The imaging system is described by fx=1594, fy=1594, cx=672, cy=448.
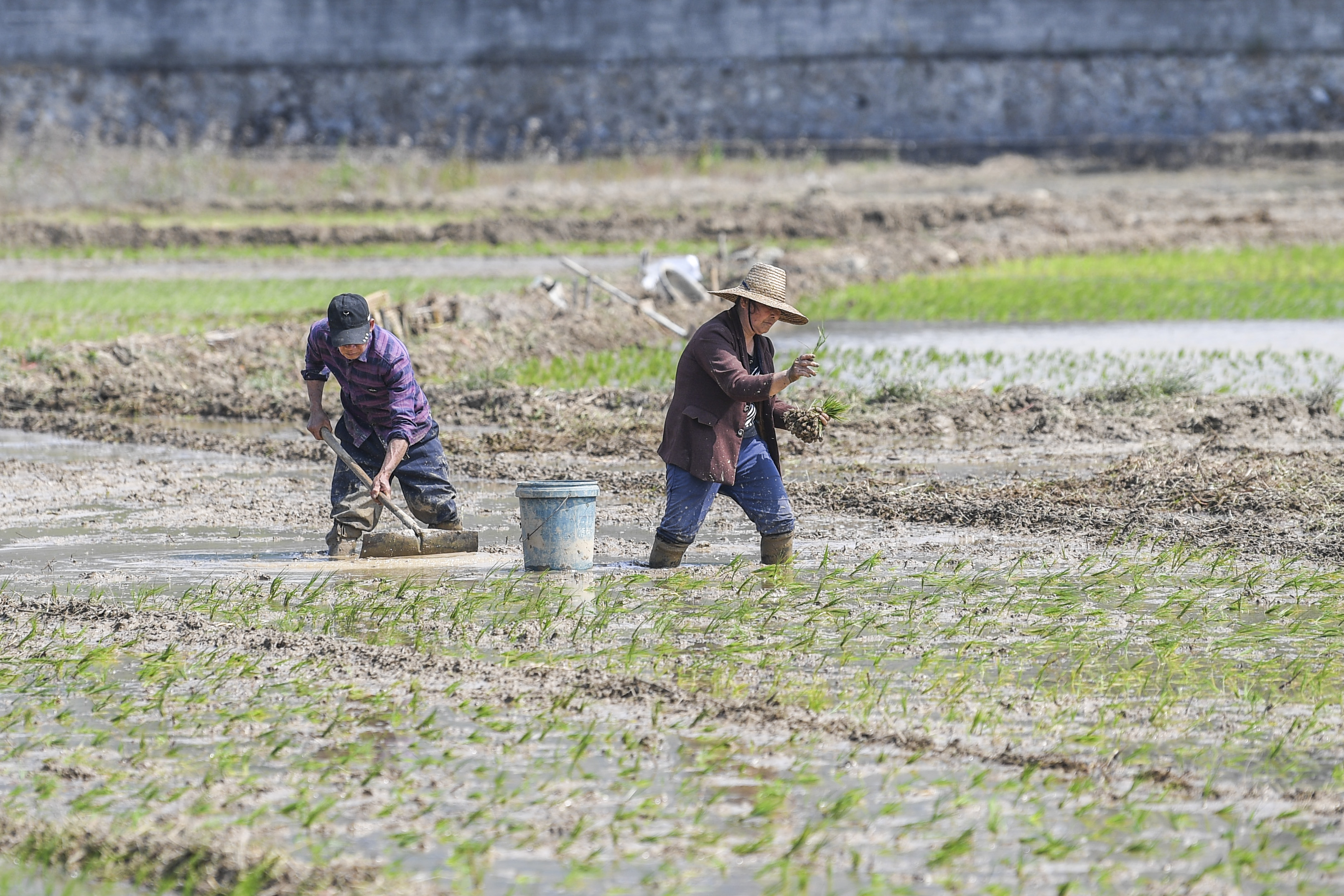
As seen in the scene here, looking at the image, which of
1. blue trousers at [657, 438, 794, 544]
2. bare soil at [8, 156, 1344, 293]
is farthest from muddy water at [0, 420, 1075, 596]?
bare soil at [8, 156, 1344, 293]

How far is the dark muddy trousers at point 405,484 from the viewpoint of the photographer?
8.93m

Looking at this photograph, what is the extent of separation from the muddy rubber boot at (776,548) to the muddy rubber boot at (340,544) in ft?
7.57

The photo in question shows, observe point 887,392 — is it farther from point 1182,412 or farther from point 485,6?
point 485,6

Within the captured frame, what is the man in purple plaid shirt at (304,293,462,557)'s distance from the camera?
8.20 m

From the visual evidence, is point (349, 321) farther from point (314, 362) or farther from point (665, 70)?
point (665, 70)

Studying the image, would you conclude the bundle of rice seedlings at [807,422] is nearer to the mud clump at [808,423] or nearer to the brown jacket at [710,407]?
the mud clump at [808,423]

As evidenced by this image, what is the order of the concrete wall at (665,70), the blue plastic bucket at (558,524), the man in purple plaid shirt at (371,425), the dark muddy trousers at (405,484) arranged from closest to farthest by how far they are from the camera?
the man in purple plaid shirt at (371,425) < the blue plastic bucket at (558,524) < the dark muddy trousers at (405,484) < the concrete wall at (665,70)

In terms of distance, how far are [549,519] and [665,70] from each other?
130 ft

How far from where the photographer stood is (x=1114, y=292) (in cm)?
2250

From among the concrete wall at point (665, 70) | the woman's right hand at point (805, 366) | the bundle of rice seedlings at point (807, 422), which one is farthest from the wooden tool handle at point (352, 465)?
the concrete wall at point (665, 70)

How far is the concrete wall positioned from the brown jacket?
38.1 m

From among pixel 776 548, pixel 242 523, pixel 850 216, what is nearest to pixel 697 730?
pixel 776 548

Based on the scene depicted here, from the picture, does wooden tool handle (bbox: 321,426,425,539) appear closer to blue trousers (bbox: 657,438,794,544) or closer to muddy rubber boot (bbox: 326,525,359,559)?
muddy rubber boot (bbox: 326,525,359,559)

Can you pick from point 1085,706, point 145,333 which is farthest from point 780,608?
point 145,333
